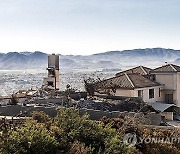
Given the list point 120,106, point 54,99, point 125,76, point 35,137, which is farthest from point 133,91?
point 35,137

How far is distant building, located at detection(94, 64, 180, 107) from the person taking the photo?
3012cm

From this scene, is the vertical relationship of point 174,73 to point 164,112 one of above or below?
above

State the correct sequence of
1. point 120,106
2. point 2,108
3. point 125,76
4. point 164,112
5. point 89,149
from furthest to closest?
point 125,76, point 164,112, point 120,106, point 2,108, point 89,149

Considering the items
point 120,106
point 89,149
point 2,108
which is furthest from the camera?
point 120,106

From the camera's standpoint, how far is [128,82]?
30.4 m

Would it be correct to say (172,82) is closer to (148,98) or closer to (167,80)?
(167,80)

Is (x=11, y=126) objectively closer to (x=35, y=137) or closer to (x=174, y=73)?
(x=35, y=137)

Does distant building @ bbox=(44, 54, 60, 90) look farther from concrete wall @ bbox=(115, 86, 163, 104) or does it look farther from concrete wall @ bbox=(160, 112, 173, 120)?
concrete wall @ bbox=(160, 112, 173, 120)

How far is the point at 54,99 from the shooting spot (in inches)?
980

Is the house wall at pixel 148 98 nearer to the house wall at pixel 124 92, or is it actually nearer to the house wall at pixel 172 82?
the house wall at pixel 124 92

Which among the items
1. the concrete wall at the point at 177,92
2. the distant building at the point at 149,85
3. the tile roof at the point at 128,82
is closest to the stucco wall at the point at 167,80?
the distant building at the point at 149,85

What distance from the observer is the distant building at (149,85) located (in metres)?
30.1

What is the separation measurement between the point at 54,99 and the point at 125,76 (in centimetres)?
888

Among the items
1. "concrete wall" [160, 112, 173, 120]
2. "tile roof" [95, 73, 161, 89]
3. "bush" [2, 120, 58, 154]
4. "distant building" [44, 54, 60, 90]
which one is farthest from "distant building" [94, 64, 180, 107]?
"bush" [2, 120, 58, 154]
